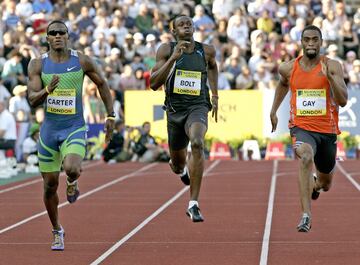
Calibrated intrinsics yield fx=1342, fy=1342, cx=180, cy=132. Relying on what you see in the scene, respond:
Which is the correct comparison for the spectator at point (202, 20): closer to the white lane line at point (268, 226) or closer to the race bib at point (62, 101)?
the white lane line at point (268, 226)

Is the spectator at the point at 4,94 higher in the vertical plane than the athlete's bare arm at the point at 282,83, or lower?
lower

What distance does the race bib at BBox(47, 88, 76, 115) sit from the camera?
11.4 metres

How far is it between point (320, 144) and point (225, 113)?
14873mm

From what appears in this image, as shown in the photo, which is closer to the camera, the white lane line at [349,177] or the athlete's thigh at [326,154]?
the athlete's thigh at [326,154]

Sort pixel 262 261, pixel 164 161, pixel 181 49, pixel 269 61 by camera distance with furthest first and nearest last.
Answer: pixel 269 61
pixel 164 161
pixel 181 49
pixel 262 261

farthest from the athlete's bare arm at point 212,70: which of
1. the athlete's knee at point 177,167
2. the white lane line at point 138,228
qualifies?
the white lane line at point 138,228

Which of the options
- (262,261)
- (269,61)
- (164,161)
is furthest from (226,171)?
(262,261)

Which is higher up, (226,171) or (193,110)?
(193,110)

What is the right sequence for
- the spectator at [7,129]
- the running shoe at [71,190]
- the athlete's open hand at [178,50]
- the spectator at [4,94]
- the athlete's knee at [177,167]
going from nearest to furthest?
the running shoe at [71,190] → the athlete's open hand at [178,50] → the athlete's knee at [177,167] → the spectator at [7,129] → the spectator at [4,94]

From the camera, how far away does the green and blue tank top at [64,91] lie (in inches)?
449

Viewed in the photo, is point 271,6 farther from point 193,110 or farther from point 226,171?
point 193,110

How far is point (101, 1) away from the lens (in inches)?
1229

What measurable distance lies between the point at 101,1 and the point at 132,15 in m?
0.81

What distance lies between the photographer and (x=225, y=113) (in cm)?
2734
